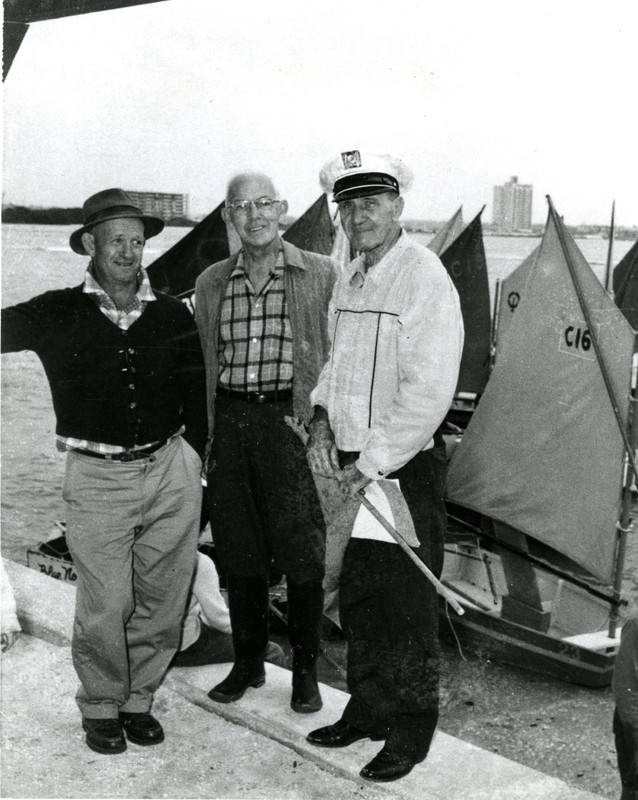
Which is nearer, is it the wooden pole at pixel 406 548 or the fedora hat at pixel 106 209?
the wooden pole at pixel 406 548

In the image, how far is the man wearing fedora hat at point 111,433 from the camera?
2680 millimetres

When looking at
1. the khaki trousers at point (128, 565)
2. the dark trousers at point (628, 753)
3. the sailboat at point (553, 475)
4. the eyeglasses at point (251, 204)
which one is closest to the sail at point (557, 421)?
the sailboat at point (553, 475)

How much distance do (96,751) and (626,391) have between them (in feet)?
20.2

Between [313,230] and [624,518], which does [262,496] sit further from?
[313,230]

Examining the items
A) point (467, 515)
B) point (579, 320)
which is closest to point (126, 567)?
point (579, 320)

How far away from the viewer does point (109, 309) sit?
8.96ft

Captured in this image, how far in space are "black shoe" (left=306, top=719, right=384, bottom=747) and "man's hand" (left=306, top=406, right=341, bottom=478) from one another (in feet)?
2.48

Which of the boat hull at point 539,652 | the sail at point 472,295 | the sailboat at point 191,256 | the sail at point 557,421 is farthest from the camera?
the sail at point 472,295

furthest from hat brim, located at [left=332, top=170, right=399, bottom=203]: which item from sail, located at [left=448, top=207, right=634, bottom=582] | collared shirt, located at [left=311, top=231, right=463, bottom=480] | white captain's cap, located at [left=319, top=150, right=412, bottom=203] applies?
sail, located at [left=448, top=207, right=634, bottom=582]

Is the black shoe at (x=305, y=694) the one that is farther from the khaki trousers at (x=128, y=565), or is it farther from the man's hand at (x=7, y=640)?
the man's hand at (x=7, y=640)

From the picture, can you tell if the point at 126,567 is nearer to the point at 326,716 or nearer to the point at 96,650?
the point at 96,650

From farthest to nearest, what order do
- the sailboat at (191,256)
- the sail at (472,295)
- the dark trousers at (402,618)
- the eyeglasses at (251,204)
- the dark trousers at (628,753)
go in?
1. the sail at (472,295)
2. the sailboat at (191,256)
3. the eyeglasses at (251,204)
4. the dark trousers at (402,618)
5. the dark trousers at (628,753)

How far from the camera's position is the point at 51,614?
11.3ft

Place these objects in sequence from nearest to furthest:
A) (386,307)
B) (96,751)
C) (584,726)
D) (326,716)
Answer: (386,307)
(96,751)
(326,716)
(584,726)
